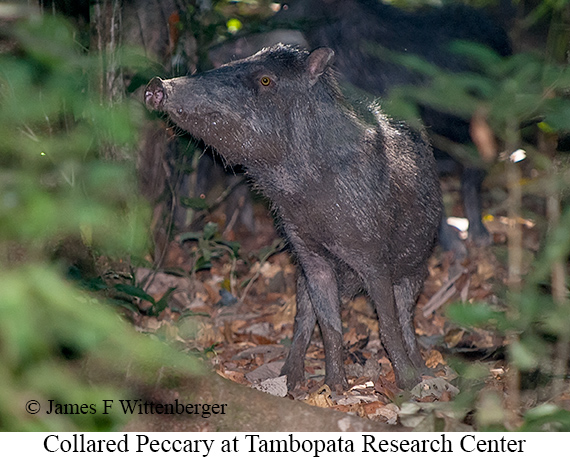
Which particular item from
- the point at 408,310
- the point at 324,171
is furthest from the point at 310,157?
the point at 408,310

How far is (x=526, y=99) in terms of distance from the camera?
89.6 inches

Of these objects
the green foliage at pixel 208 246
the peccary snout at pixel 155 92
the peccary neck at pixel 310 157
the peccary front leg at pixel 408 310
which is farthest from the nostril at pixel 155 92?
the green foliage at pixel 208 246

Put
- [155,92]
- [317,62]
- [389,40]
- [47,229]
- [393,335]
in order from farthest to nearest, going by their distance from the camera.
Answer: [389,40]
[393,335]
[317,62]
[155,92]
[47,229]

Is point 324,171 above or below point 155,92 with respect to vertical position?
below

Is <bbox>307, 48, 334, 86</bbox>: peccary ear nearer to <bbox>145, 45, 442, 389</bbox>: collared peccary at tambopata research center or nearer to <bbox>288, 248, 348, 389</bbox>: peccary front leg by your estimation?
<bbox>145, 45, 442, 389</bbox>: collared peccary at tambopata research center

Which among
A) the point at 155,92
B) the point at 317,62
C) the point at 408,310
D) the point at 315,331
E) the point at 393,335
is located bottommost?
the point at 393,335

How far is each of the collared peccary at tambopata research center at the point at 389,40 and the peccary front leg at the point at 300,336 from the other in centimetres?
228

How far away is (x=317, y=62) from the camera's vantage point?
3967 mm

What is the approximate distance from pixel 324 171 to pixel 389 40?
10.0 ft

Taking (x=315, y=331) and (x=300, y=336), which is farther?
(x=315, y=331)

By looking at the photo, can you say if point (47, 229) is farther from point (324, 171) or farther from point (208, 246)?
point (208, 246)

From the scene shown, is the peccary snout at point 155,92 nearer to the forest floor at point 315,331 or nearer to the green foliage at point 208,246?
the forest floor at point 315,331

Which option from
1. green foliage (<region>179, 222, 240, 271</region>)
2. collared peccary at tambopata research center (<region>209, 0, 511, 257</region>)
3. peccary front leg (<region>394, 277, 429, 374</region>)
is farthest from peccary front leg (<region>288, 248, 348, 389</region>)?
collared peccary at tambopata research center (<region>209, 0, 511, 257</region>)

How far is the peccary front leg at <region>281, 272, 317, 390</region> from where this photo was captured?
4.72 metres
